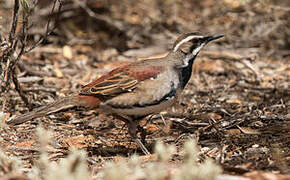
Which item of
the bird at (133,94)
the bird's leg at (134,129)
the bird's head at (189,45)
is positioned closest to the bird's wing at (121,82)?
the bird at (133,94)

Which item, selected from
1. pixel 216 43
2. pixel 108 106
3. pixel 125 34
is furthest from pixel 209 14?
pixel 108 106

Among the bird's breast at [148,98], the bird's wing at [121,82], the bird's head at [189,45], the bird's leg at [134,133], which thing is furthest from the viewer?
the bird's head at [189,45]

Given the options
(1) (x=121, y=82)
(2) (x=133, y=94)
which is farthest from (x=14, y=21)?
(2) (x=133, y=94)

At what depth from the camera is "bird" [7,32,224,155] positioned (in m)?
5.11

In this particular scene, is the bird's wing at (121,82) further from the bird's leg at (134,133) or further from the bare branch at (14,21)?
the bare branch at (14,21)

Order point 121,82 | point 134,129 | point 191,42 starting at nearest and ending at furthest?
point 121,82 → point 134,129 → point 191,42

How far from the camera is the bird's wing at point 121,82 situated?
521 centimetres

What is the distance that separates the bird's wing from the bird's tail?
8 cm

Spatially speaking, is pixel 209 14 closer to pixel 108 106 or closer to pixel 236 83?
pixel 236 83

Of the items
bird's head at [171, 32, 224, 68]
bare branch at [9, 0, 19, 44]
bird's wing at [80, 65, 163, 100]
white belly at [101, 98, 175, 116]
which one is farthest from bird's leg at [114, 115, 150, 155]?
bare branch at [9, 0, 19, 44]

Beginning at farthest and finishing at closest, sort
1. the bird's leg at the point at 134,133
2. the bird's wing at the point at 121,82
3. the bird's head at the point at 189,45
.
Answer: the bird's head at the point at 189,45 < the bird's leg at the point at 134,133 < the bird's wing at the point at 121,82

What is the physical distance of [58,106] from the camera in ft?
17.3

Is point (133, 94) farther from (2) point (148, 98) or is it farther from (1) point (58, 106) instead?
(1) point (58, 106)

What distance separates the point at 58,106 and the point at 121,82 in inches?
30.6
